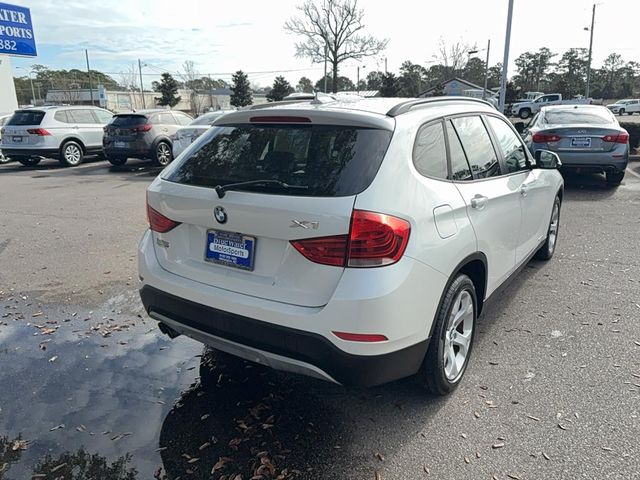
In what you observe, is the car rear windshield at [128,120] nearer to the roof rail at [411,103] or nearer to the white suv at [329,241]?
the white suv at [329,241]

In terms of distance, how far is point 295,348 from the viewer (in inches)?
95.0

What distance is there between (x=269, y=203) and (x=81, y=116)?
50.0 feet

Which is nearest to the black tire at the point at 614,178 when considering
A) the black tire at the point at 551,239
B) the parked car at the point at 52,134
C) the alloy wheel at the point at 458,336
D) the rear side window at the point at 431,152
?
the black tire at the point at 551,239

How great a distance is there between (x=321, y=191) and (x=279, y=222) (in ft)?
0.83

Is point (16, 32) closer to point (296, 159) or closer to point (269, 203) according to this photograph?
point (296, 159)

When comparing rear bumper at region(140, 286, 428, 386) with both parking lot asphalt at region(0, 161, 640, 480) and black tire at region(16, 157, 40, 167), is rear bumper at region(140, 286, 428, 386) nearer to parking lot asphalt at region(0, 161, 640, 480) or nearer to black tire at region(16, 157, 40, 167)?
parking lot asphalt at region(0, 161, 640, 480)

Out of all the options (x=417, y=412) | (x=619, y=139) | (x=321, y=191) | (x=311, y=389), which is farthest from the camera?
(x=619, y=139)

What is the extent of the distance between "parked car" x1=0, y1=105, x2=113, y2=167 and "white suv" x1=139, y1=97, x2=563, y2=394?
13463 millimetres

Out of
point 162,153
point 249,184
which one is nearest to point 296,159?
point 249,184

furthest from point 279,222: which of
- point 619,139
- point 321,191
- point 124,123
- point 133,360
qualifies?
point 124,123

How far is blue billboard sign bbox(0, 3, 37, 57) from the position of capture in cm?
2470

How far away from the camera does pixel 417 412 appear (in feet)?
9.50

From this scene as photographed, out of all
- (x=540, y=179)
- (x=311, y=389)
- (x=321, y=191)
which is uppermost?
(x=321, y=191)

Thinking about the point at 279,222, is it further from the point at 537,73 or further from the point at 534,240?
the point at 537,73
